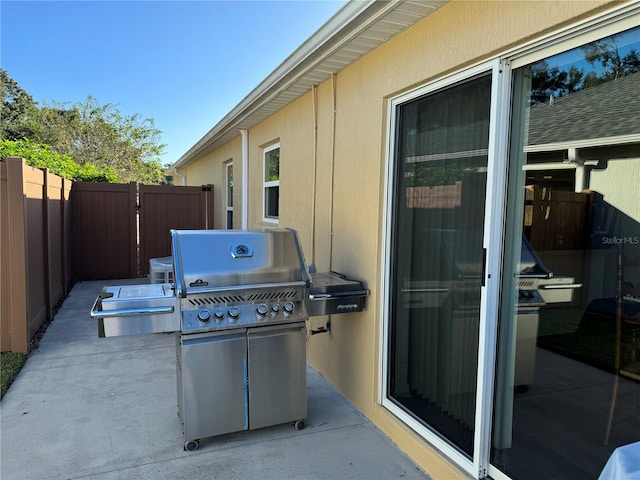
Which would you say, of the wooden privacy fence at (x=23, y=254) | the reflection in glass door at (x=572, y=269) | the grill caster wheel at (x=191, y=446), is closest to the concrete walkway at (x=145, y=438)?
the grill caster wheel at (x=191, y=446)

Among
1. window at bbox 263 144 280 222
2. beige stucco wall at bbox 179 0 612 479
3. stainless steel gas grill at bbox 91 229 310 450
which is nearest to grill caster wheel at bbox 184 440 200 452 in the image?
stainless steel gas grill at bbox 91 229 310 450

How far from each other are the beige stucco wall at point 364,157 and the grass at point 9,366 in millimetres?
2783

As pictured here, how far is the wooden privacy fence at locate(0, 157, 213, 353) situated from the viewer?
181 inches

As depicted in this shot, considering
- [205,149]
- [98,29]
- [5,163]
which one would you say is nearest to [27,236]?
[5,163]

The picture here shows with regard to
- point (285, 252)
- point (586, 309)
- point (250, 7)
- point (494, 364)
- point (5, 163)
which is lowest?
point (494, 364)

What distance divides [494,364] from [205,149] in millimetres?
8515

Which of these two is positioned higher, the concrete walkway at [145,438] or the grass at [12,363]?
the grass at [12,363]

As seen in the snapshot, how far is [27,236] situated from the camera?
15.8 feet

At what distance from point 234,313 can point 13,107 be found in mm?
31168

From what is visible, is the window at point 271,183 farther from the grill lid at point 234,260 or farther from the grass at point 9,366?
the grass at point 9,366

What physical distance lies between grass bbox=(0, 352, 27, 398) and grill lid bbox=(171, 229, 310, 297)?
2.26m

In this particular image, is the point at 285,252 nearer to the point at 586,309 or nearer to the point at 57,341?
the point at 586,309

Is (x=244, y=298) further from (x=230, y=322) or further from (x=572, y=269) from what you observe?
(x=572, y=269)

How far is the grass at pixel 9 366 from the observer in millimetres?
3837
